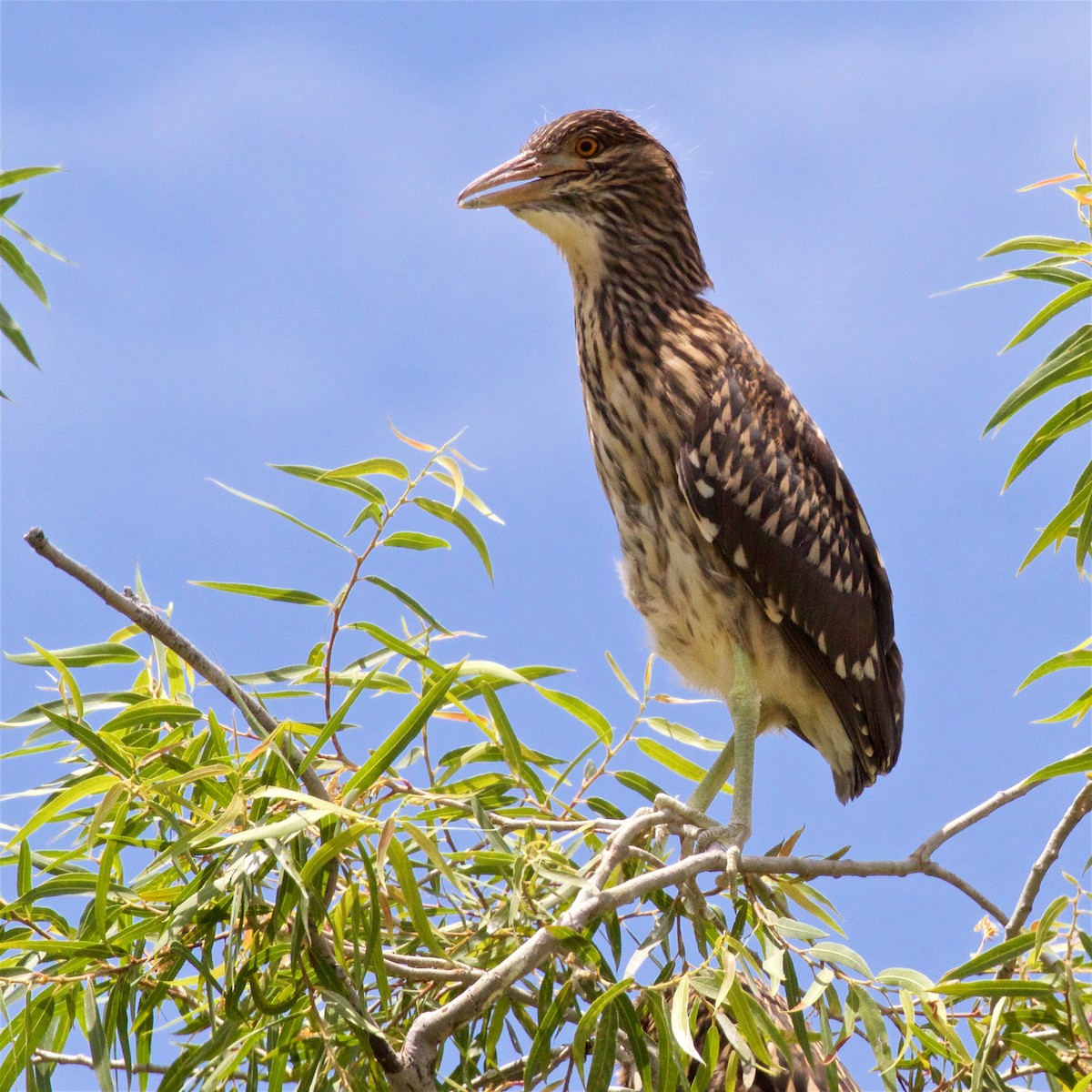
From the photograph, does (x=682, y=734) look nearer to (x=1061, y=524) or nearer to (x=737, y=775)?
(x=737, y=775)

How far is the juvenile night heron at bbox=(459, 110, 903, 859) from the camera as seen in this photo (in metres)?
3.62

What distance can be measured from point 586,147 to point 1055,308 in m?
1.58

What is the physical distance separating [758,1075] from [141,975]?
4.58ft

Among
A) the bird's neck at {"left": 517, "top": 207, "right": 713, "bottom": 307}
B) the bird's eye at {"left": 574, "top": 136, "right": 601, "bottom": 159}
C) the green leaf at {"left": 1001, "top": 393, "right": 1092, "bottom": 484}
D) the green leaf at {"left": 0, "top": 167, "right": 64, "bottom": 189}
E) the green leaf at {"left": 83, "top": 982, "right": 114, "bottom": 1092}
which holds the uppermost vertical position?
the bird's eye at {"left": 574, "top": 136, "right": 601, "bottom": 159}

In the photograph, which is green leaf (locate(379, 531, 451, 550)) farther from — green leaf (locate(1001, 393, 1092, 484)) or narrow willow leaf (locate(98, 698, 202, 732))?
green leaf (locate(1001, 393, 1092, 484))

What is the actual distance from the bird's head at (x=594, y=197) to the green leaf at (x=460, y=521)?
4.31 ft

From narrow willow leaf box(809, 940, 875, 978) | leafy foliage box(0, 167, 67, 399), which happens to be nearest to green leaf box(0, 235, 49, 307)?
leafy foliage box(0, 167, 67, 399)

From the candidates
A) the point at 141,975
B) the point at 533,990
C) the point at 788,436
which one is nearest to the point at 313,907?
the point at 141,975

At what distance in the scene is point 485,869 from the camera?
2697mm

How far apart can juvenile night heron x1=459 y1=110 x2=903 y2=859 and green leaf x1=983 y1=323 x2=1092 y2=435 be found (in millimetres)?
843

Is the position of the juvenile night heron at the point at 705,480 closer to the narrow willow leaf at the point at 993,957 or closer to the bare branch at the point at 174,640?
the narrow willow leaf at the point at 993,957

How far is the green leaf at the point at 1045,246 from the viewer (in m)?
2.88

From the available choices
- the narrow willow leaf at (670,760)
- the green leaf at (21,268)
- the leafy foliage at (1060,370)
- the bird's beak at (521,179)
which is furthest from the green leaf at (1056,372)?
the green leaf at (21,268)

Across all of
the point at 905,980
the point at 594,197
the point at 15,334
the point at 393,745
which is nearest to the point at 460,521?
the point at 393,745
